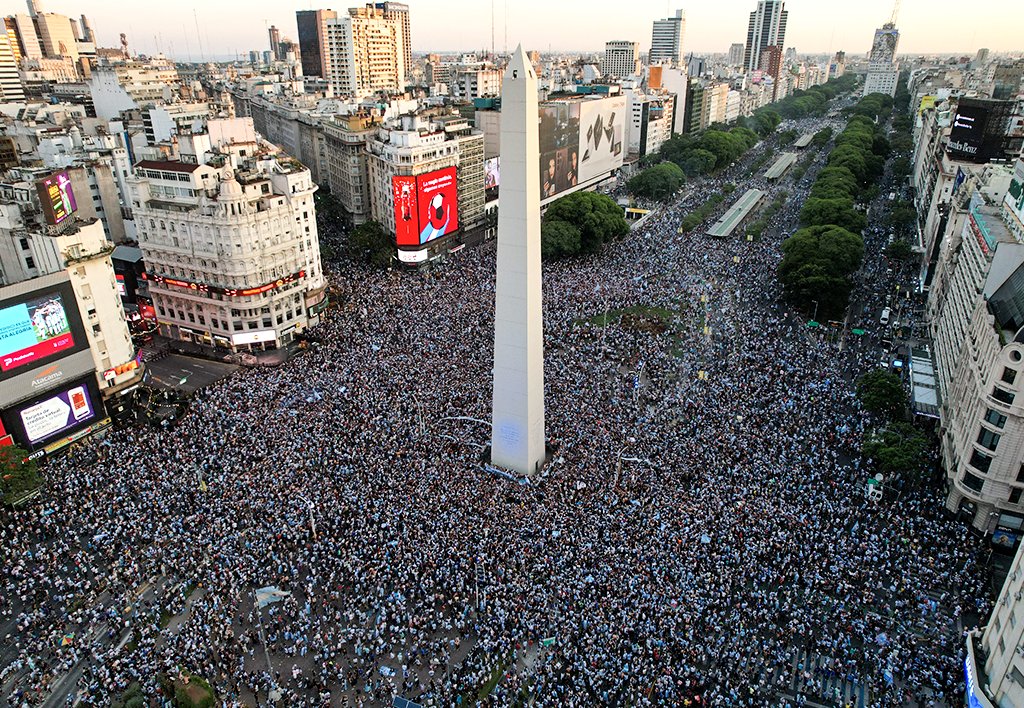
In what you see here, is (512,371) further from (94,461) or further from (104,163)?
Answer: (104,163)

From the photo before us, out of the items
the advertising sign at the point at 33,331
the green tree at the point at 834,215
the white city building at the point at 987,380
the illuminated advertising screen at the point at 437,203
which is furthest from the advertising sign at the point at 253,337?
the green tree at the point at 834,215

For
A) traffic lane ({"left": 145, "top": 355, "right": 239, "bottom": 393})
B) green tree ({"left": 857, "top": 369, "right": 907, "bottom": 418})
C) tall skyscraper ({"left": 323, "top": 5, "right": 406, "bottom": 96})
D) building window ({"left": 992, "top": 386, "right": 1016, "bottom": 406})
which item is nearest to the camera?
building window ({"left": 992, "top": 386, "right": 1016, "bottom": 406})

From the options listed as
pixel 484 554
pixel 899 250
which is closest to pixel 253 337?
pixel 484 554

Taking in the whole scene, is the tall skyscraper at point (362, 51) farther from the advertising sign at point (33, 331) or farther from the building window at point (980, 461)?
the building window at point (980, 461)

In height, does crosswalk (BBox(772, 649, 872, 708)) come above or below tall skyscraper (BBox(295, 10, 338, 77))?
below

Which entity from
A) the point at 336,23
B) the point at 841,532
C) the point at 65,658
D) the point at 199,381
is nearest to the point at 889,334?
the point at 841,532

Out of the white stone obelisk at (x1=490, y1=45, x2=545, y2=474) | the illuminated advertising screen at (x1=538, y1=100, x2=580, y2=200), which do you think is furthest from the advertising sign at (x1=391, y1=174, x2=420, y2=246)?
the white stone obelisk at (x1=490, y1=45, x2=545, y2=474)

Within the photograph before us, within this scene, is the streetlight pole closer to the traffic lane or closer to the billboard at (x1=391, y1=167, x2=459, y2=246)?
the traffic lane
